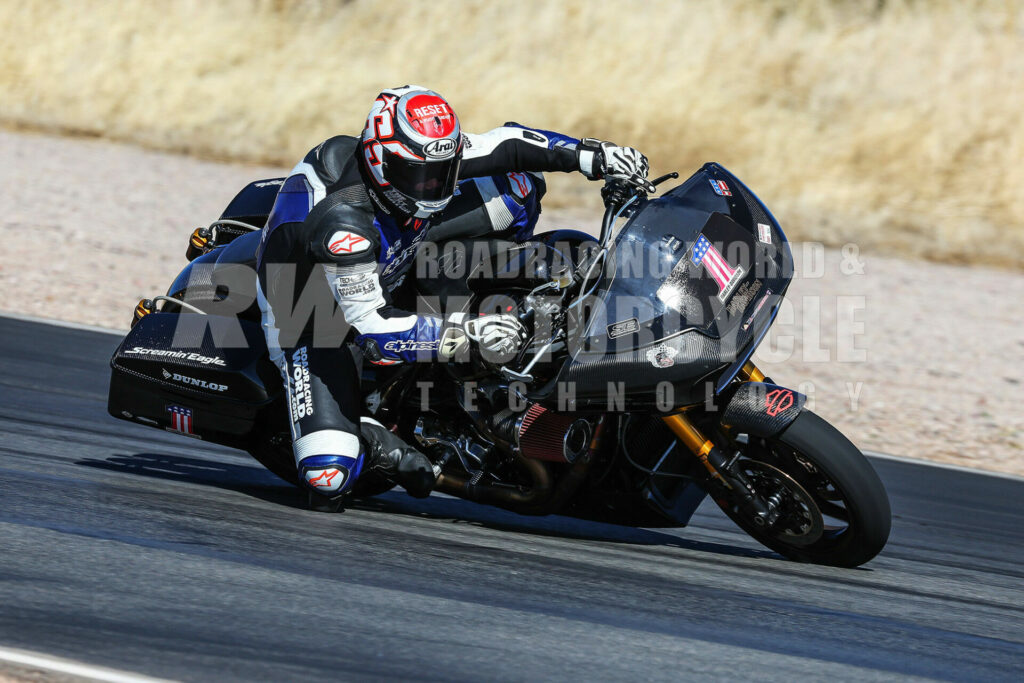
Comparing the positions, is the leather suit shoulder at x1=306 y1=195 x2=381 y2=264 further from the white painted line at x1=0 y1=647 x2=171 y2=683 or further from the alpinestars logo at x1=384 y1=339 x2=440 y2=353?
the white painted line at x1=0 y1=647 x2=171 y2=683

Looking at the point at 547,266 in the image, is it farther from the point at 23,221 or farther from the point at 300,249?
the point at 23,221

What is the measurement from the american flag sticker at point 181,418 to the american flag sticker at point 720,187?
227 cm

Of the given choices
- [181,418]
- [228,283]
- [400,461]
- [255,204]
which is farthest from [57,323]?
[400,461]

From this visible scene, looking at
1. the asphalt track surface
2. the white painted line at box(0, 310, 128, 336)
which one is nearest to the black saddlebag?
the asphalt track surface

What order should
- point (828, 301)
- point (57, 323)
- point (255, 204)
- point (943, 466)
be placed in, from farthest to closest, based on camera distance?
point (828, 301) → point (57, 323) → point (943, 466) → point (255, 204)

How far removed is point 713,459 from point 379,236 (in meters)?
1.44

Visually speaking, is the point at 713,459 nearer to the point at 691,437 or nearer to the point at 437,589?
the point at 691,437

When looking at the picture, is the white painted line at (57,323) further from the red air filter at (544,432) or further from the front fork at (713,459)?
the front fork at (713,459)

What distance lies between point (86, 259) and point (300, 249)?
21.2 ft

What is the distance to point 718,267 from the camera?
4105mm

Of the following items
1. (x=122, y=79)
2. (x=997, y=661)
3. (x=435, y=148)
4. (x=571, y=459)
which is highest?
(x=122, y=79)

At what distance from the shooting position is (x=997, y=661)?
3.55 m

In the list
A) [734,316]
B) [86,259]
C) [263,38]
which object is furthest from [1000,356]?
[263,38]

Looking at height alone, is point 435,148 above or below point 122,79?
below
